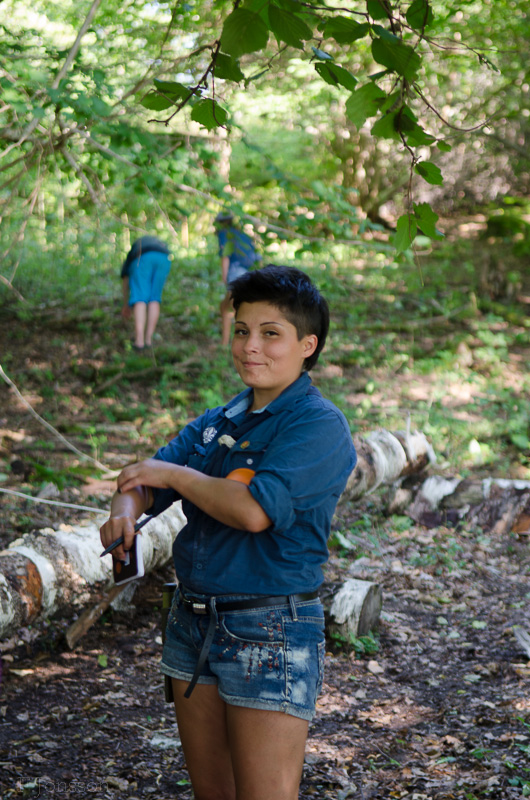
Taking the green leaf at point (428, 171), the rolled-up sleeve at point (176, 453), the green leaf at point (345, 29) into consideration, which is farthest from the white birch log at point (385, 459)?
the green leaf at point (345, 29)

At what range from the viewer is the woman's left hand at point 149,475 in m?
1.89

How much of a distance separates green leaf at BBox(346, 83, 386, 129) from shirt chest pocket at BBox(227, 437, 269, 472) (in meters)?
0.90

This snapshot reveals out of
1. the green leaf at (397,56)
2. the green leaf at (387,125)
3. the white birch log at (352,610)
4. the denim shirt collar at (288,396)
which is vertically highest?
the green leaf at (397,56)

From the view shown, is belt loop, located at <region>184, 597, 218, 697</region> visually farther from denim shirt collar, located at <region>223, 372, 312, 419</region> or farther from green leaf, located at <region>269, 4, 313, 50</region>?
green leaf, located at <region>269, 4, 313, 50</region>

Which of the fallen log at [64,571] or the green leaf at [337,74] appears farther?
the fallen log at [64,571]

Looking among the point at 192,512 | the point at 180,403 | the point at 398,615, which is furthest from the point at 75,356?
the point at 192,512

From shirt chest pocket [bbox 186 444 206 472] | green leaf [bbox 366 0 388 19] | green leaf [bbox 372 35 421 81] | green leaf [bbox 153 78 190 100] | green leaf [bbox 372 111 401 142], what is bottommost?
shirt chest pocket [bbox 186 444 206 472]

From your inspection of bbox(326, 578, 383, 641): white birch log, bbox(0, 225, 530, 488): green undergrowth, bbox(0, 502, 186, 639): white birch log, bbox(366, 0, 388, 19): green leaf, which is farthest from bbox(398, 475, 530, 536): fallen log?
bbox(366, 0, 388, 19): green leaf

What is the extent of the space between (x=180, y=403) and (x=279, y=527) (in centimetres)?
612

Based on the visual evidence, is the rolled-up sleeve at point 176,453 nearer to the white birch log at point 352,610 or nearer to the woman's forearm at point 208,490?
the woman's forearm at point 208,490

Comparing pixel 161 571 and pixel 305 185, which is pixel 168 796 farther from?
pixel 305 185

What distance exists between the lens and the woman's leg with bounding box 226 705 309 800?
5.70 ft

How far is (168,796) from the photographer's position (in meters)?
2.76

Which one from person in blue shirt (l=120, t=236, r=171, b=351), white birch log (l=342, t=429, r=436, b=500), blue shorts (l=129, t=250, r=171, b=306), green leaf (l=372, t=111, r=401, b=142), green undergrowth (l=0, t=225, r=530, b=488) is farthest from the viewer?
blue shorts (l=129, t=250, r=171, b=306)
